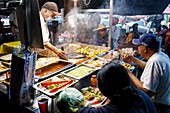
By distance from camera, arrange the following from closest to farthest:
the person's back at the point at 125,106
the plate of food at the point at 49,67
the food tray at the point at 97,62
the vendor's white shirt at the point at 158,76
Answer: the person's back at the point at 125,106, the vendor's white shirt at the point at 158,76, the plate of food at the point at 49,67, the food tray at the point at 97,62

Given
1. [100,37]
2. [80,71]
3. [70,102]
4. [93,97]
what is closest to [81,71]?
[80,71]

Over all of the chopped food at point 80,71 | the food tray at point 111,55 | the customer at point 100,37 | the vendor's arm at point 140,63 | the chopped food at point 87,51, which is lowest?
the chopped food at point 80,71

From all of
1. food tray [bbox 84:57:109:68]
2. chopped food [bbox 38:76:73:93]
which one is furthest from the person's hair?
food tray [bbox 84:57:109:68]

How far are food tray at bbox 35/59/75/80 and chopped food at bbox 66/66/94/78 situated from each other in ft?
0.60

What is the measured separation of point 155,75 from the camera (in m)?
2.47

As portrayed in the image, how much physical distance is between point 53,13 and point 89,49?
4.12 ft

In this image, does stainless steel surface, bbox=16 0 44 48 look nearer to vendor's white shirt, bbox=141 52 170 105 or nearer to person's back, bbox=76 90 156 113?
person's back, bbox=76 90 156 113

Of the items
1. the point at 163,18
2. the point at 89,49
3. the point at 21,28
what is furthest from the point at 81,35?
the point at 163,18

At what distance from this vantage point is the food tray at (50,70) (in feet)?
9.02

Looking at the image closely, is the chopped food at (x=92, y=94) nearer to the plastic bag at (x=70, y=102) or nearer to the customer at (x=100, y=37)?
the plastic bag at (x=70, y=102)

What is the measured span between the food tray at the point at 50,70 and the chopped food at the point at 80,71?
18 cm

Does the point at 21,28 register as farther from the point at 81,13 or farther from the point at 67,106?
the point at 81,13

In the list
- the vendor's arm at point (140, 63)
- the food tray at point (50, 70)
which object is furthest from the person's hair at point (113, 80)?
the vendor's arm at point (140, 63)

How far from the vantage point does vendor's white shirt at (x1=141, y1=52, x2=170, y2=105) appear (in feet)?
8.13
